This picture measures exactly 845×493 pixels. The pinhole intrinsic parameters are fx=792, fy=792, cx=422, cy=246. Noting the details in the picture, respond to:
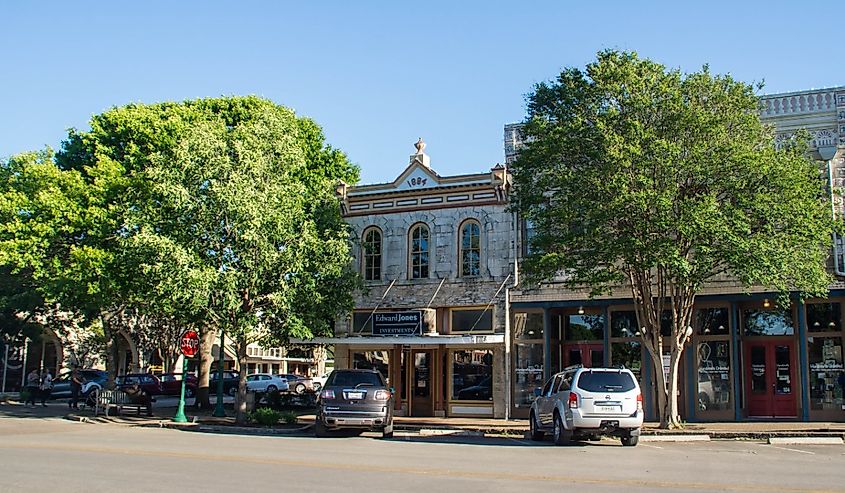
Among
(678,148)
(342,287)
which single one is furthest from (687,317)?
(342,287)

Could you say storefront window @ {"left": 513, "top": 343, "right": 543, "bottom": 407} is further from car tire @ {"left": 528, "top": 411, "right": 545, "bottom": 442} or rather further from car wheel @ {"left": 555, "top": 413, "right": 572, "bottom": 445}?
car wheel @ {"left": 555, "top": 413, "right": 572, "bottom": 445}

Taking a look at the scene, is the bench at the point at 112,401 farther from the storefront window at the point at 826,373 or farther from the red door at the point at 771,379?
the storefront window at the point at 826,373

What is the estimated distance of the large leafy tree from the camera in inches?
738

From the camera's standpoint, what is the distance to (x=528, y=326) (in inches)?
1008

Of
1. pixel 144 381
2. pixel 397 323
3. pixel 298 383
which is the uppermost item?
pixel 397 323

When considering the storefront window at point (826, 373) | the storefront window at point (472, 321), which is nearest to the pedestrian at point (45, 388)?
the storefront window at point (472, 321)

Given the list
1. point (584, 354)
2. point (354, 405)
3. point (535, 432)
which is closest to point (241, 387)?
point (354, 405)

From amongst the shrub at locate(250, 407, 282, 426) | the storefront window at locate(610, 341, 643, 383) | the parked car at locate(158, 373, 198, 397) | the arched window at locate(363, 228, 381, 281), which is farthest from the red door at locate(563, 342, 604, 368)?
the parked car at locate(158, 373, 198, 397)

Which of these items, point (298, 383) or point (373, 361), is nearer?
point (373, 361)

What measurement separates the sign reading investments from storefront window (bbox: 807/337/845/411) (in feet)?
38.4

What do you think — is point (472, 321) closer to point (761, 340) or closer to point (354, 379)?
point (354, 379)

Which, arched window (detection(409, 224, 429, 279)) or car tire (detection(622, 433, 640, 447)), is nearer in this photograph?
car tire (detection(622, 433, 640, 447))

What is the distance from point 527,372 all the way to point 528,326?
1473mm

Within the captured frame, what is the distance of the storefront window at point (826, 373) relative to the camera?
882 inches
